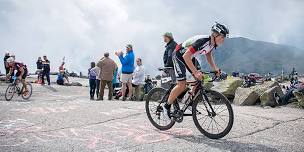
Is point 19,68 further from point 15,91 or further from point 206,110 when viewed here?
point 206,110

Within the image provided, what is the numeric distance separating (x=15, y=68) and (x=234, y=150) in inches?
497

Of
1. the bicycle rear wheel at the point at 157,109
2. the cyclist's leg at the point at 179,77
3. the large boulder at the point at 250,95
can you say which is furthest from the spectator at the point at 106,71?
the cyclist's leg at the point at 179,77

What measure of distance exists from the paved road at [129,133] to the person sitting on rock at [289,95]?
1872 mm

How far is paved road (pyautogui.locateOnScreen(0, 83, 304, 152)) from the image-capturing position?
20.1ft

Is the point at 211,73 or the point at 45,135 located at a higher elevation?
the point at 211,73

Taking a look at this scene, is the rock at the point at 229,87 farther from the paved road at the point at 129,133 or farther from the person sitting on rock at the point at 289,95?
the paved road at the point at 129,133

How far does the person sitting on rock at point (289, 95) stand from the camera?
11.8 metres

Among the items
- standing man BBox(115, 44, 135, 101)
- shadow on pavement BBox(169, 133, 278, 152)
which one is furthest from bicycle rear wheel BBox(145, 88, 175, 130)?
standing man BBox(115, 44, 135, 101)

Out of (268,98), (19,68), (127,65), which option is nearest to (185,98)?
(268,98)

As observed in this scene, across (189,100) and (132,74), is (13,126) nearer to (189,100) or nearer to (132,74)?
(189,100)

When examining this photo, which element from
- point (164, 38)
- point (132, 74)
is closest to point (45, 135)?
point (164, 38)

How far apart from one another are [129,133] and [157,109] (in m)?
0.76

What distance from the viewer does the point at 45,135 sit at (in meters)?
7.31

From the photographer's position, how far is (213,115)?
21.6 feet
